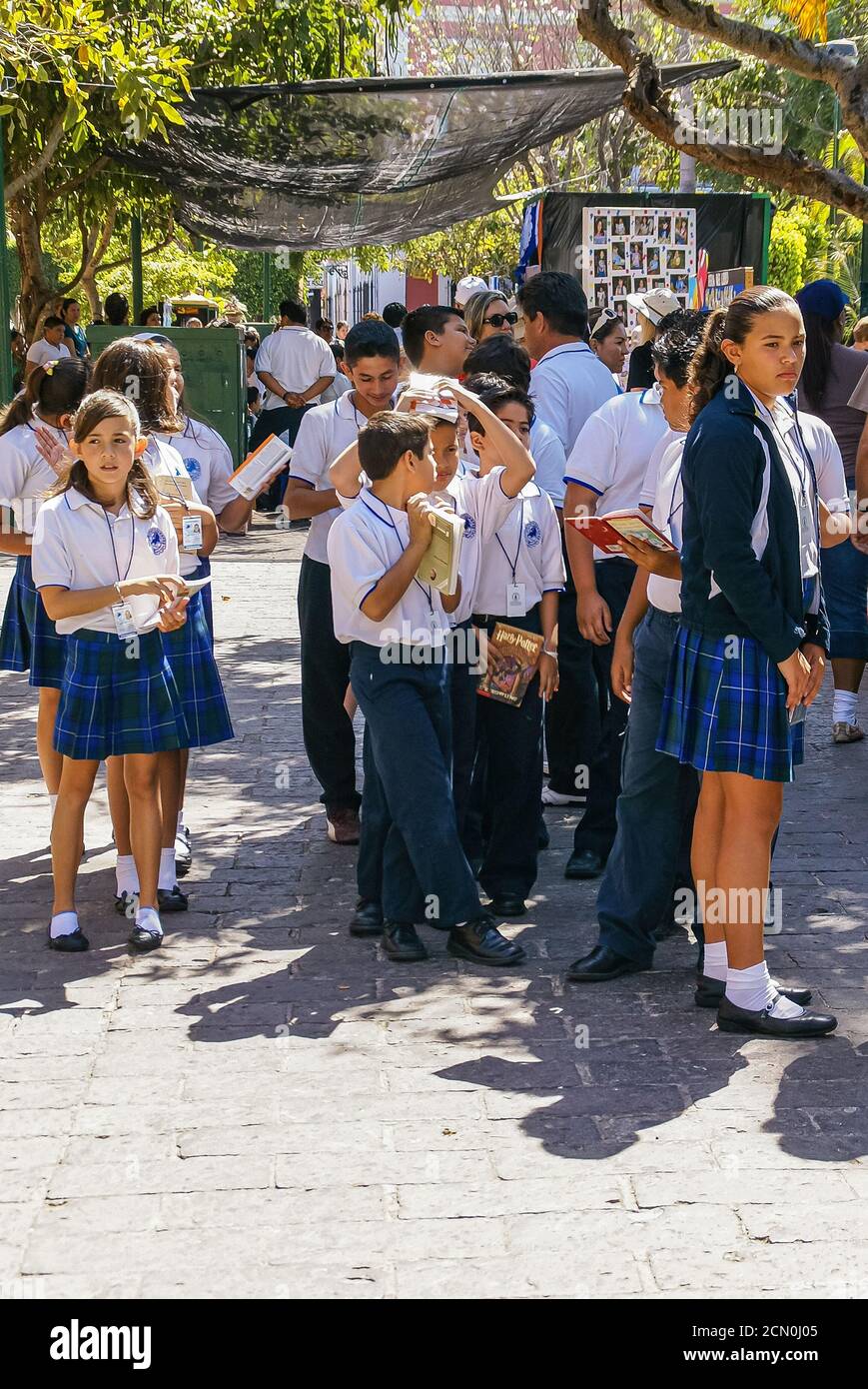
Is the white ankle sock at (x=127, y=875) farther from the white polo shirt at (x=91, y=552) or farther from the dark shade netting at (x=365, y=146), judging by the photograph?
the dark shade netting at (x=365, y=146)

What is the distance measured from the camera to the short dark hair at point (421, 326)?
6484mm

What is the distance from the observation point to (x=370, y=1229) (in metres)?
3.64

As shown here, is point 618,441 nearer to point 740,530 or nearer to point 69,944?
point 740,530

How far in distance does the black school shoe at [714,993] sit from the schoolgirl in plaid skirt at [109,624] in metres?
1.78

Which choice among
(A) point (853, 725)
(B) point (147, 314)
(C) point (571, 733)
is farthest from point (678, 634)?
(B) point (147, 314)

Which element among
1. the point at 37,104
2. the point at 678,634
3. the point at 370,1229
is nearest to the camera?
the point at 370,1229

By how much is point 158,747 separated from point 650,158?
1170 inches

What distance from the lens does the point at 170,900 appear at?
603 centimetres

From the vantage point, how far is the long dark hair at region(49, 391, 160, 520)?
17.9ft

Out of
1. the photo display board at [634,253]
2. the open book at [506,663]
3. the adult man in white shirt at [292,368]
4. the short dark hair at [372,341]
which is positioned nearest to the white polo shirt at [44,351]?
the adult man in white shirt at [292,368]

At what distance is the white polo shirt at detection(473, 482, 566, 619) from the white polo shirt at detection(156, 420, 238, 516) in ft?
3.67

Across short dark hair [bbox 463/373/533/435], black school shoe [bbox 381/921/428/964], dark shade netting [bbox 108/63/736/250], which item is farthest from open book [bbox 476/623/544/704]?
dark shade netting [bbox 108/63/736/250]

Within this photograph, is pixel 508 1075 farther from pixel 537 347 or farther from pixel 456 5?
pixel 456 5

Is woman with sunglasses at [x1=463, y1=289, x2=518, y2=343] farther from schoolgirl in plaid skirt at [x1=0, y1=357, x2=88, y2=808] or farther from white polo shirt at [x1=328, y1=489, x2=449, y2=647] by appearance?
white polo shirt at [x1=328, y1=489, x2=449, y2=647]
